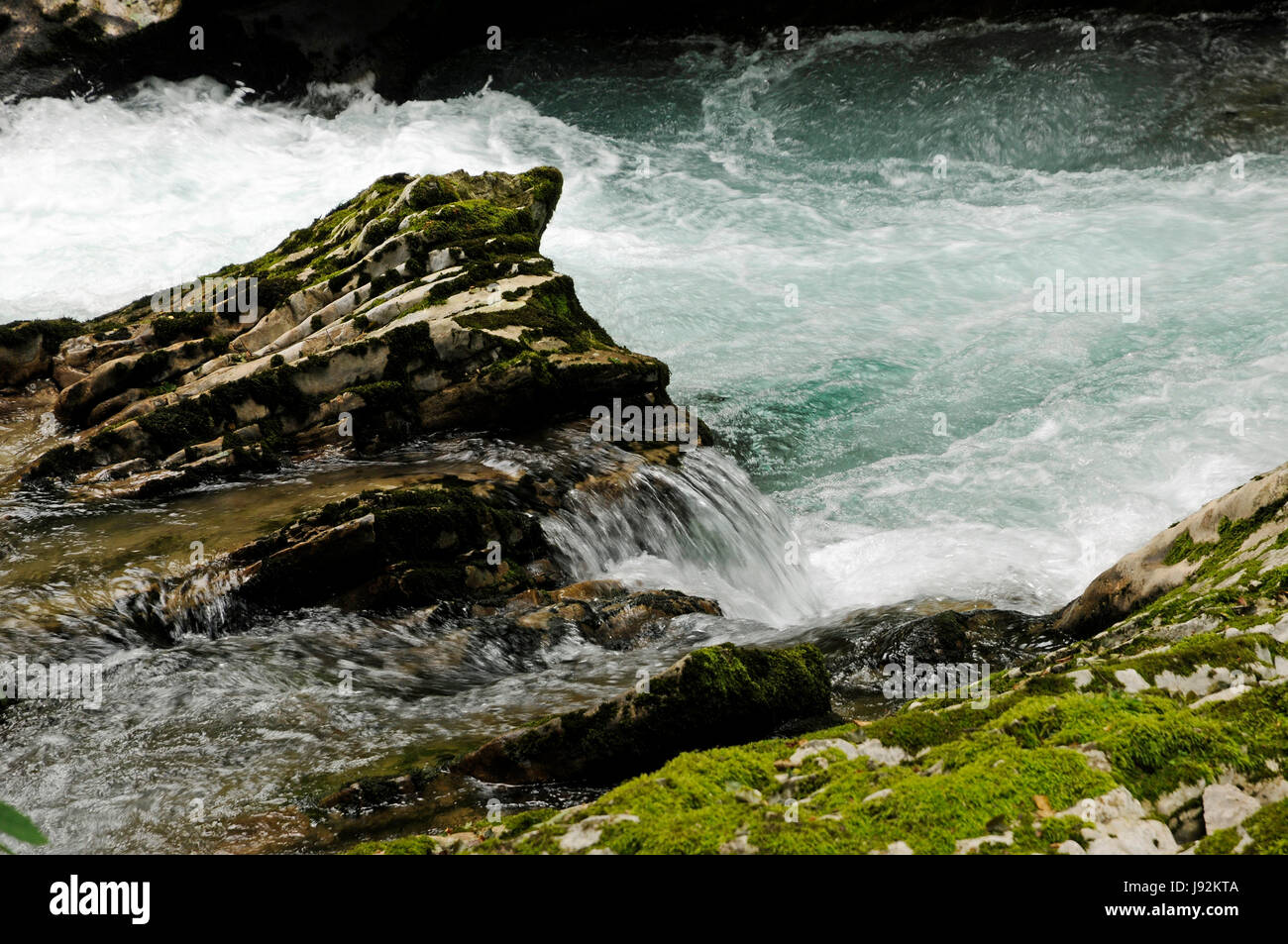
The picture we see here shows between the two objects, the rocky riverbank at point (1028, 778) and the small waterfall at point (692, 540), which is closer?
the rocky riverbank at point (1028, 778)

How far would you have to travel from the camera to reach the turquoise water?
40.0ft

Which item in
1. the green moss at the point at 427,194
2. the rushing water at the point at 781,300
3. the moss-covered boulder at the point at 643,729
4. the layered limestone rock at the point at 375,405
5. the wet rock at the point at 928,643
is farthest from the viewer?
the green moss at the point at 427,194

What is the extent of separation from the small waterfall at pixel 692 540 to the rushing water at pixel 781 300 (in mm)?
50

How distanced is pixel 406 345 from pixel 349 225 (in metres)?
3.42

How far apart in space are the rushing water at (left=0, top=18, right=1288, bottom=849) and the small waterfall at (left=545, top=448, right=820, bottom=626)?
50mm

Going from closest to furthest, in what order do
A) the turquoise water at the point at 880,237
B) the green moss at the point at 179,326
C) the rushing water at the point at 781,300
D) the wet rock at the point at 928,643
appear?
the rushing water at the point at 781,300
the wet rock at the point at 928,643
the green moss at the point at 179,326
the turquoise water at the point at 880,237

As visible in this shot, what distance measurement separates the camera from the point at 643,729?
17.9 ft

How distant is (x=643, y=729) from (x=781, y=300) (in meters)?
12.8

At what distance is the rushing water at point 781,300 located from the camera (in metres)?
6.91

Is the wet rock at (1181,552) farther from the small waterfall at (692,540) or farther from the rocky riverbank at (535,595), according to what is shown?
the small waterfall at (692,540)

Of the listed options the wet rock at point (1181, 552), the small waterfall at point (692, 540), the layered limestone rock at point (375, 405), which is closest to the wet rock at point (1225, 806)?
the wet rock at point (1181, 552)

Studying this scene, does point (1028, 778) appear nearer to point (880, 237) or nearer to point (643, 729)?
point (643, 729)
